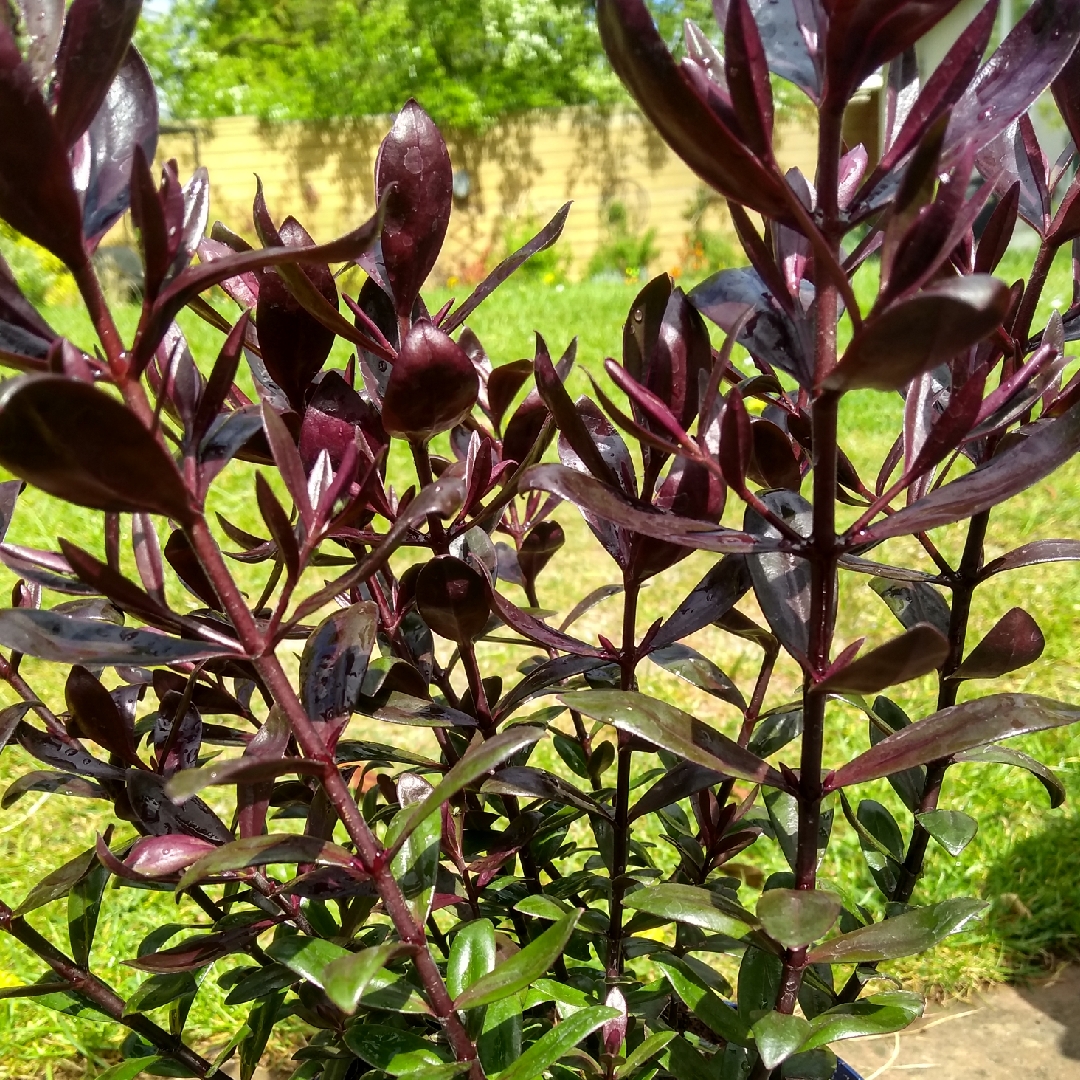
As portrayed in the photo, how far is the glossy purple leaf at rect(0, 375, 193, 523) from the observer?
49 cm

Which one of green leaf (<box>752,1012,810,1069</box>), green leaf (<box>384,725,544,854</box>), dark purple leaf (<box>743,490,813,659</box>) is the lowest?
green leaf (<box>752,1012,810,1069</box>)

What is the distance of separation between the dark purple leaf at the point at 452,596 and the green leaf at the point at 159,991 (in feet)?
1.48

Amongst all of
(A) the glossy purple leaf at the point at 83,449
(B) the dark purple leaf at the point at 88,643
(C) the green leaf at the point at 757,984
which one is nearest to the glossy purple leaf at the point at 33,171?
(A) the glossy purple leaf at the point at 83,449

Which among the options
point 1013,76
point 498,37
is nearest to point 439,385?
point 1013,76

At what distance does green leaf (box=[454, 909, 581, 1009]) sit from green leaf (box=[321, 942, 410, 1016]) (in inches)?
4.1

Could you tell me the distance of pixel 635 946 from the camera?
1096 millimetres

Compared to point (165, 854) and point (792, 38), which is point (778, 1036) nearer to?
point (165, 854)

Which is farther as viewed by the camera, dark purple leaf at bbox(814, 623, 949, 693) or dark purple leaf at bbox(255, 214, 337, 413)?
dark purple leaf at bbox(255, 214, 337, 413)

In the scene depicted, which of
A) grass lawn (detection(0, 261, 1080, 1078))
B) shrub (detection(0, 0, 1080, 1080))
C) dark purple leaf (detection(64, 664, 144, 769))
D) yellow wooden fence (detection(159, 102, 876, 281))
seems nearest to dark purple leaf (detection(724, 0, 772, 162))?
shrub (detection(0, 0, 1080, 1080))

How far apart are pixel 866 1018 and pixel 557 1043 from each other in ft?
0.82

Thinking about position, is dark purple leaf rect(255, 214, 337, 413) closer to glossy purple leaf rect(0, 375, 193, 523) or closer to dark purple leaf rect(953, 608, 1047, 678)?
glossy purple leaf rect(0, 375, 193, 523)

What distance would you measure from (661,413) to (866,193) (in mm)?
188

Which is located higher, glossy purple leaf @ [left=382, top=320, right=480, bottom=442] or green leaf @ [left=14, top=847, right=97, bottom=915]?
glossy purple leaf @ [left=382, top=320, right=480, bottom=442]

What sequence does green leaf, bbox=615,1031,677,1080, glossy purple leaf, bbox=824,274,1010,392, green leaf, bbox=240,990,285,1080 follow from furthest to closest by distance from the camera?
green leaf, bbox=240,990,285,1080, green leaf, bbox=615,1031,677,1080, glossy purple leaf, bbox=824,274,1010,392
